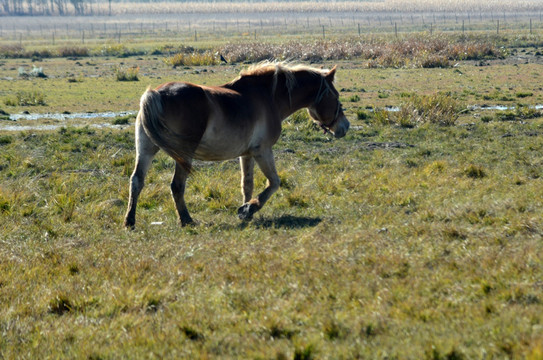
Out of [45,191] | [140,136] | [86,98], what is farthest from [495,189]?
[86,98]

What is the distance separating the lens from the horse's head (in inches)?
412

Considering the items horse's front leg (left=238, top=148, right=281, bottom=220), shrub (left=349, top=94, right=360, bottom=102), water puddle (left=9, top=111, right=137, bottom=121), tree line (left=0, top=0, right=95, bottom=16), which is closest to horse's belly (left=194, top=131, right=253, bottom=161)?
horse's front leg (left=238, top=148, right=281, bottom=220)

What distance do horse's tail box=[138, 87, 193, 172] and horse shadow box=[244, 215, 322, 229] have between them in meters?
1.36

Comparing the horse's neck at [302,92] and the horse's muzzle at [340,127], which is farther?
the horse's muzzle at [340,127]

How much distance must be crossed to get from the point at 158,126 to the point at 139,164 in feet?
2.69

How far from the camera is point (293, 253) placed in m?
7.28

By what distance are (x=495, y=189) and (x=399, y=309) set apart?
19.2ft

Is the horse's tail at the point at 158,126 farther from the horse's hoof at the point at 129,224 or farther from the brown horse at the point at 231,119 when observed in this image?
the horse's hoof at the point at 129,224

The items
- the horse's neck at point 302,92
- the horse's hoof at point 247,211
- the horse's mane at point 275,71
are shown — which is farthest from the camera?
the horse's neck at point 302,92

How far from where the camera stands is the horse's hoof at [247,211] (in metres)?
9.46

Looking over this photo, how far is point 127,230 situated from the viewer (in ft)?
29.9

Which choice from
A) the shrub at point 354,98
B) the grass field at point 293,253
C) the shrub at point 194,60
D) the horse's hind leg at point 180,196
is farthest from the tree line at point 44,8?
the horse's hind leg at point 180,196

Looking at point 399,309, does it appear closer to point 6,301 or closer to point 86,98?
point 6,301

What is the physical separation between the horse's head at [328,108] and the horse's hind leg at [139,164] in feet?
8.94
